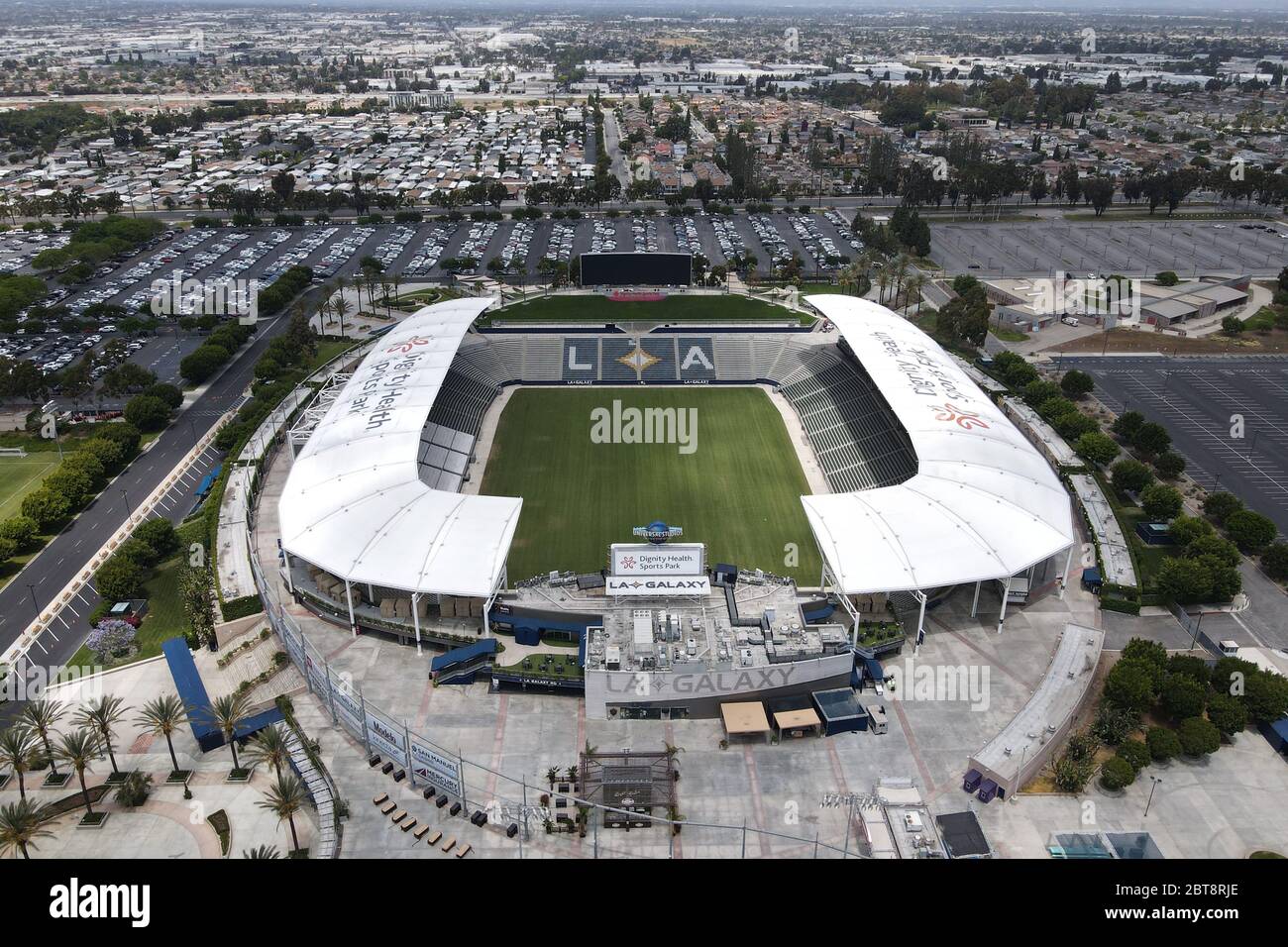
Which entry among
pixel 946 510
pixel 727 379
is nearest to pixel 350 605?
pixel 946 510

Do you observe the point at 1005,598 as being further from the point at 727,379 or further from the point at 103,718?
the point at 103,718

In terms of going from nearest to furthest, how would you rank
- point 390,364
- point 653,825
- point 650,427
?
point 653,825
point 390,364
point 650,427

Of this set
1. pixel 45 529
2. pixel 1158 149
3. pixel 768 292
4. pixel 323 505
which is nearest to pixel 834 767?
pixel 323 505

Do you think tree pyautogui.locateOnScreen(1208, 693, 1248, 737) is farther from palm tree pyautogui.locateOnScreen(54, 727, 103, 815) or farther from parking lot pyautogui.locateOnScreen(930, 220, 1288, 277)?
parking lot pyautogui.locateOnScreen(930, 220, 1288, 277)

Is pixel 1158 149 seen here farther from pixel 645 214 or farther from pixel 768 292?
pixel 768 292

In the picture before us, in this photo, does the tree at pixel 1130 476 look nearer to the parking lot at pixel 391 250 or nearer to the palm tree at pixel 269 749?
the palm tree at pixel 269 749

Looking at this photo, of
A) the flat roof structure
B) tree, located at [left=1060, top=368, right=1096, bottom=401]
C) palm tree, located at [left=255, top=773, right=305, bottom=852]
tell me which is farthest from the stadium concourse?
tree, located at [left=1060, top=368, right=1096, bottom=401]

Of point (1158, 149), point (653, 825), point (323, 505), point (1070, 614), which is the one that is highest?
point (1158, 149)
